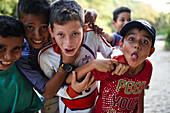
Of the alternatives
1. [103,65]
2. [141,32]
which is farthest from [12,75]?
[141,32]

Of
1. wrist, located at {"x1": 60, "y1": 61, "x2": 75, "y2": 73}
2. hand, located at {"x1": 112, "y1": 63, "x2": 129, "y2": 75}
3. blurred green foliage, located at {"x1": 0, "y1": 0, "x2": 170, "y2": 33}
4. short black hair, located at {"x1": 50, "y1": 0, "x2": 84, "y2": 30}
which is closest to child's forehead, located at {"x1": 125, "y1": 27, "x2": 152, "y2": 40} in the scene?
hand, located at {"x1": 112, "y1": 63, "x2": 129, "y2": 75}

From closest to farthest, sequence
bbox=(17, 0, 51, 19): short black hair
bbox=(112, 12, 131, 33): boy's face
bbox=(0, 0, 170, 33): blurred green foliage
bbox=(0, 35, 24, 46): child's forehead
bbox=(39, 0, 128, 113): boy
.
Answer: bbox=(0, 35, 24, 46): child's forehead
bbox=(39, 0, 128, 113): boy
bbox=(17, 0, 51, 19): short black hair
bbox=(112, 12, 131, 33): boy's face
bbox=(0, 0, 170, 33): blurred green foliage

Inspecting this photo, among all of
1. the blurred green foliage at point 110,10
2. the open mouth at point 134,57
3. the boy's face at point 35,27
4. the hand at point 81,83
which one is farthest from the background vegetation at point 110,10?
the open mouth at point 134,57

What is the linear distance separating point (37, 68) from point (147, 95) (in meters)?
4.61

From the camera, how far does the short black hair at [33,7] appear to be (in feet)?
5.34

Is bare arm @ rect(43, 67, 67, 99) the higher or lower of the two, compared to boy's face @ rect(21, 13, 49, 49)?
lower

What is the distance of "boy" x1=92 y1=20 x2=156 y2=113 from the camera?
5.10 ft

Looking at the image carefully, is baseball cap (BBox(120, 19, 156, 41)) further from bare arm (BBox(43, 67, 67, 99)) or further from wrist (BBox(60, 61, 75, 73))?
bare arm (BBox(43, 67, 67, 99))

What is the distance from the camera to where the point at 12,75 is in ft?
5.32

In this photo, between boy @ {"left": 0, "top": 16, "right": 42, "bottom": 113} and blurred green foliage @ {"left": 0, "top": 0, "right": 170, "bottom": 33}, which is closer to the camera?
boy @ {"left": 0, "top": 16, "right": 42, "bottom": 113}

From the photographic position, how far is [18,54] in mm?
1537

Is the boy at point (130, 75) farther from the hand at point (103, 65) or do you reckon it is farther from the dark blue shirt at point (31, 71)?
the dark blue shirt at point (31, 71)

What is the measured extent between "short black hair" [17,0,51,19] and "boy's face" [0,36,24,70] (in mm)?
308

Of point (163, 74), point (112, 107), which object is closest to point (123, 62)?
point (112, 107)
